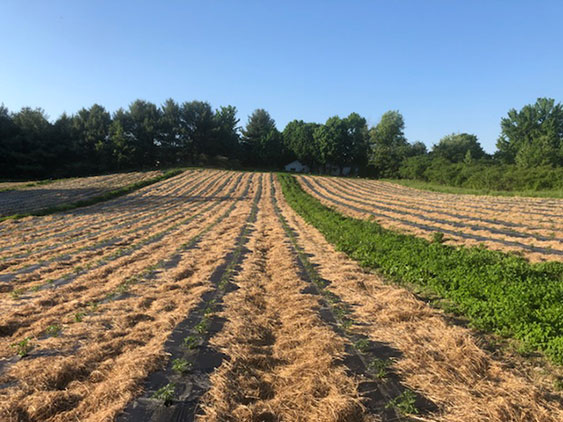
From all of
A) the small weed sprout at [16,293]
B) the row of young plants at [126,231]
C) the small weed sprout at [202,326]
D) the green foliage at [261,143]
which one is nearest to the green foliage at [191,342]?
the small weed sprout at [202,326]

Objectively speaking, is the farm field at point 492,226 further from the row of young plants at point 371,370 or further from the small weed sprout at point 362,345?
the small weed sprout at point 362,345

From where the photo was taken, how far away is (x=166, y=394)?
2.83 m

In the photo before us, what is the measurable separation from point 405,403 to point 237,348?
1939mm

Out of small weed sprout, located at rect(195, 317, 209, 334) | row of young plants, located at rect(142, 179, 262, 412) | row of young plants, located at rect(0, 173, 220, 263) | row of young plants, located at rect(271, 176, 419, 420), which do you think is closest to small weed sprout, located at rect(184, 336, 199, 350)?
row of young plants, located at rect(142, 179, 262, 412)

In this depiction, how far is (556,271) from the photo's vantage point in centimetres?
597

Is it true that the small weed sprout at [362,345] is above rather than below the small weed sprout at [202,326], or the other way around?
above

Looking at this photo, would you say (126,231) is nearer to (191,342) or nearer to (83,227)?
(83,227)

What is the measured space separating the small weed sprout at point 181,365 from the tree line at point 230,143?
4007cm

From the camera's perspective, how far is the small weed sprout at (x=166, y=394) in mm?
2762

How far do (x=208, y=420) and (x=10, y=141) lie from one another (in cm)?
5942

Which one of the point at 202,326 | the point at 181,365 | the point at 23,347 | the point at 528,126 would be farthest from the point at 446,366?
the point at 528,126

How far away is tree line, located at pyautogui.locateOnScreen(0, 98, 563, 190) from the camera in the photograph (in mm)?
46125

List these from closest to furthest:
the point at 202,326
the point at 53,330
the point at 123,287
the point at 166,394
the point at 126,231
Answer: the point at 166,394 → the point at 53,330 → the point at 202,326 → the point at 123,287 → the point at 126,231

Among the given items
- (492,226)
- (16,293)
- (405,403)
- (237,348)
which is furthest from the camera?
(492,226)
